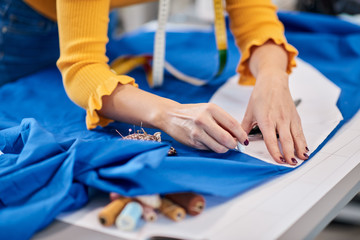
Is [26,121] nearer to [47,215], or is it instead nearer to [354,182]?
[47,215]

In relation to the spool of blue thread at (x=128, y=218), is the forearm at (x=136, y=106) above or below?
above

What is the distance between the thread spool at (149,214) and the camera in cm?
58

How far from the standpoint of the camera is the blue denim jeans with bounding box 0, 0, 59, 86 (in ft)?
3.74

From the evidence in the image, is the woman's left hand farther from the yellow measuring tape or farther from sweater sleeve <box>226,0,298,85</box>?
the yellow measuring tape

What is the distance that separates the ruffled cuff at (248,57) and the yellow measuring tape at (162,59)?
0.10m

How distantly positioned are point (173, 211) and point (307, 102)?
554 millimetres

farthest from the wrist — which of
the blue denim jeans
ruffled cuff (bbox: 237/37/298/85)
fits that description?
the blue denim jeans

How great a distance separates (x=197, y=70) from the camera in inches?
48.3

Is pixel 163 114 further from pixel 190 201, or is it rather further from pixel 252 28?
pixel 252 28

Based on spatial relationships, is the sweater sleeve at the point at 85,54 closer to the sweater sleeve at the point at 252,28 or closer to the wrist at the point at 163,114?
the wrist at the point at 163,114

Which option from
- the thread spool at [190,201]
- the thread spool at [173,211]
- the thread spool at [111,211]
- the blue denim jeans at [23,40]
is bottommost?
the thread spool at [111,211]

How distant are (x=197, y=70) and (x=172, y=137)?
1.64 ft

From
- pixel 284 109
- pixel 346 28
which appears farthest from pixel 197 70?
pixel 346 28

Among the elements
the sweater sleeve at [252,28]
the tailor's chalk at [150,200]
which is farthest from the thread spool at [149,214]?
the sweater sleeve at [252,28]
